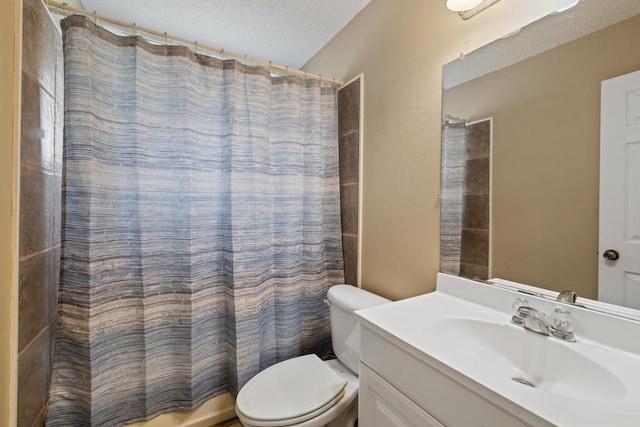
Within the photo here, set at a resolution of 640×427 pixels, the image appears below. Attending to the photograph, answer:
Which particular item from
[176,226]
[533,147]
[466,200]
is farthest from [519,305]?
[176,226]

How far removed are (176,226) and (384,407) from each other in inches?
45.3

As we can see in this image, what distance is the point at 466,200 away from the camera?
3.58ft

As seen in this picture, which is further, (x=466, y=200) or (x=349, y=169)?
(x=349, y=169)

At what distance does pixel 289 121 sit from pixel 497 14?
1.03 metres

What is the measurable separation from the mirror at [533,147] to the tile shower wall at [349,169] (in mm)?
591

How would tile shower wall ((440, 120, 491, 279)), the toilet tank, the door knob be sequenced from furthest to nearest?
1. the toilet tank
2. tile shower wall ((440, 120, 491, 279))
3. the door knob

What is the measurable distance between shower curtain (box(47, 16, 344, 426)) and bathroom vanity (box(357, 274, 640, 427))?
0.78 m

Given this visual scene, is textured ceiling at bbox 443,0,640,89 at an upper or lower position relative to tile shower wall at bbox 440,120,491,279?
upper

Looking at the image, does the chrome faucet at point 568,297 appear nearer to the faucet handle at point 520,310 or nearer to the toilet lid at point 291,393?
the faucet handle at point 520,310

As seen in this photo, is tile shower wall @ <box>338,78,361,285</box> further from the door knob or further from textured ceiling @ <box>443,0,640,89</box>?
the door knob

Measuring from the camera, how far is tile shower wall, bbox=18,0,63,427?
0.91 m

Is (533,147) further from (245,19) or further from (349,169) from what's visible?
(245,19)

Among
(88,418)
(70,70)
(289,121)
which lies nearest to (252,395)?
(88,418)

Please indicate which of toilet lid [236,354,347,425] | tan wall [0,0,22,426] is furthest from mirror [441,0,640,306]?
tan wall [0,0,22,426]
